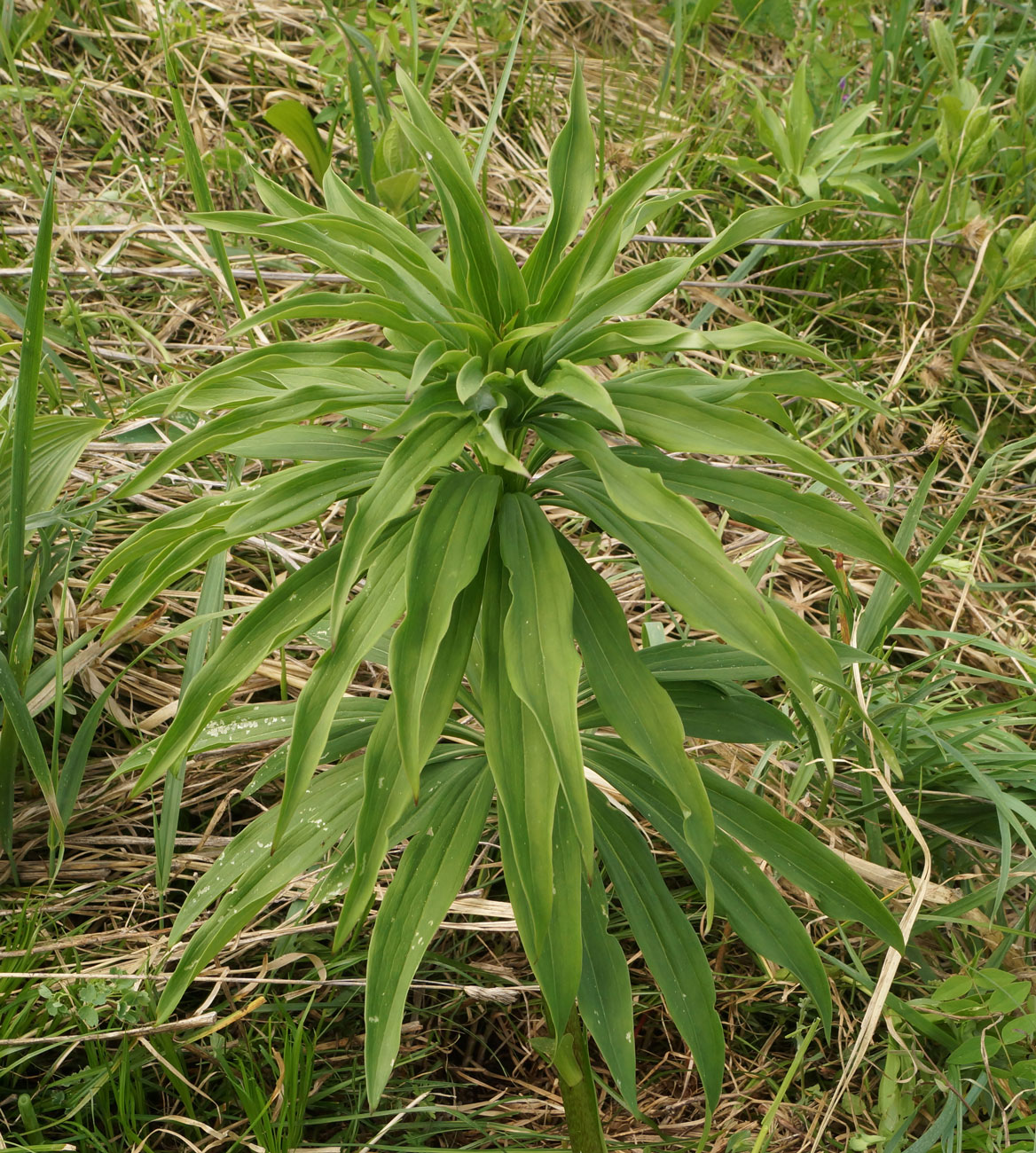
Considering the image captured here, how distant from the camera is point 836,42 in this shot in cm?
343

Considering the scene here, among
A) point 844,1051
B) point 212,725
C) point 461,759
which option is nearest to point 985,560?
point 844,1051

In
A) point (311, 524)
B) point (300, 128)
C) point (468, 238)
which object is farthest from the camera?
point (300, 128)

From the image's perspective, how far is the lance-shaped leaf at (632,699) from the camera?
0.95 meters

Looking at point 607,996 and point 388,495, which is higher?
point 388,495

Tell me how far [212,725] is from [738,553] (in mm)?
1169

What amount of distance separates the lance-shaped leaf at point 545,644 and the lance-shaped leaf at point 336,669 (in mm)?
114

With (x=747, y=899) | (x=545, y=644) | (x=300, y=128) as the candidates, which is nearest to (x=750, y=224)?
(x=545, y=644)

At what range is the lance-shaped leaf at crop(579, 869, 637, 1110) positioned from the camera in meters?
1.10

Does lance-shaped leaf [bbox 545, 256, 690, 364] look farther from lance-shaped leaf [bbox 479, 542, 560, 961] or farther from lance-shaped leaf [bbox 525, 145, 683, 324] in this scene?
lance-shaped leaf [bbox 479, 542, 560, 961]

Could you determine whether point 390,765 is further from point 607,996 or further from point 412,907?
point 607,996

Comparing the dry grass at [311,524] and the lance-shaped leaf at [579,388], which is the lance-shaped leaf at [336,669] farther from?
the dry grass at [311,524]

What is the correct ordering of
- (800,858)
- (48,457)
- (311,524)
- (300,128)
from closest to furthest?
1. (800,858)
2. (48,457)
3. (311,524)
4. (300,128)

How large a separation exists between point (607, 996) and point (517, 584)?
48 centimetres

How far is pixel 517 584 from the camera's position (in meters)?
1.00
